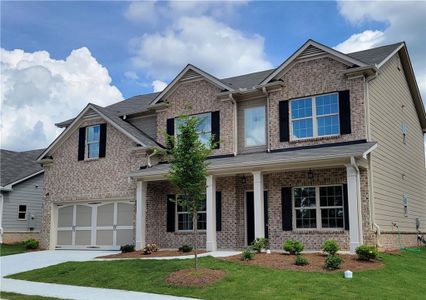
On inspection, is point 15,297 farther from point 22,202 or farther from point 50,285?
point 22,202

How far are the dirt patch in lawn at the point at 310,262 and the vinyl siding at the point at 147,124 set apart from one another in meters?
9.67

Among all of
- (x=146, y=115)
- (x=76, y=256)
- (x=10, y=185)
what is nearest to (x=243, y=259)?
(x=76, y=256)

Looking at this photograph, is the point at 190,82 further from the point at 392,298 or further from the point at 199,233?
the point at 392,298

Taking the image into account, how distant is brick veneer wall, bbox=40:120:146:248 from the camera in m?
22.0

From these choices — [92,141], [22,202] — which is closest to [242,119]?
[92,141]

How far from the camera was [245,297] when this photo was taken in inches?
429

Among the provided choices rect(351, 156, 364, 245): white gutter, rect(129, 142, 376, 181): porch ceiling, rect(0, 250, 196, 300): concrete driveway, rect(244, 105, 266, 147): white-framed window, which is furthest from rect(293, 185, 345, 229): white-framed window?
rect(0, 250, 196, 300): concrete driveway

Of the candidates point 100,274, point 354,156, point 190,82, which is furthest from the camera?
point 190,82

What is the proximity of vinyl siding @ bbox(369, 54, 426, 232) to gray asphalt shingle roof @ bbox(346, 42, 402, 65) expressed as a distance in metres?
0.58

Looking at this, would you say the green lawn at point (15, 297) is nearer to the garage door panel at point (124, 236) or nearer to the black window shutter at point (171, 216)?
the garage door panel at point (124, 236)

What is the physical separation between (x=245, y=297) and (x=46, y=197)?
1662 centimetres

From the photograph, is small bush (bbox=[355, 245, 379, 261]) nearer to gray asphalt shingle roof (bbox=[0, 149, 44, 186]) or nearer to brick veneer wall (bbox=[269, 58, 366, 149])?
brick veneer wall (bbox=[269, 58, 366, 149])

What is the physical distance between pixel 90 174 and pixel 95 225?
2469mm

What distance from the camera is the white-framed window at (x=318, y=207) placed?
17562 millimetres
